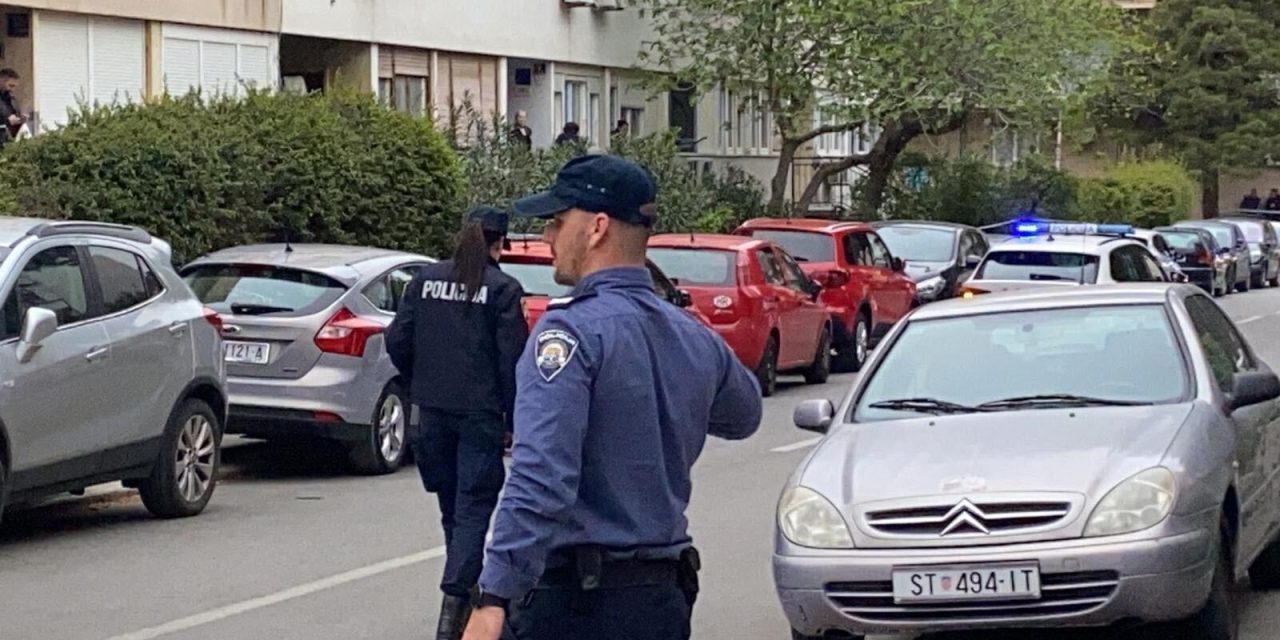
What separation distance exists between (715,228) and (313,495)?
19.2 meters

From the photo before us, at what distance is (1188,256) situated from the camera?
138 ft

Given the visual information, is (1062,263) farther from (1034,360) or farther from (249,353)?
(1034,360)

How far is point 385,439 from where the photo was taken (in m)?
14.7

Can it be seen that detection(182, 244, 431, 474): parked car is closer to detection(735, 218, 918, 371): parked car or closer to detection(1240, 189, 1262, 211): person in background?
detection(735, 218, 918, 371): parked car

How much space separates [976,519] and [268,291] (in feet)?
25.6

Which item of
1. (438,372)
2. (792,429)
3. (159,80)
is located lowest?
(792,429)

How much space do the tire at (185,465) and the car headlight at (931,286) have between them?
16277 millimetres

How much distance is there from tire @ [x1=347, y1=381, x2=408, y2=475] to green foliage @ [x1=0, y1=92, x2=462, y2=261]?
515 centimetres

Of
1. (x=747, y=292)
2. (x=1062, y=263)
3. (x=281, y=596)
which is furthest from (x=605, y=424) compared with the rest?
(x=1062, y=263)

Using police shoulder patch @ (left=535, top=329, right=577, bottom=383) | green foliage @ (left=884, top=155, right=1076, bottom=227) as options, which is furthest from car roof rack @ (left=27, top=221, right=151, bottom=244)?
green foliage @ (left=884, top=155, right=1076, bottom=227)

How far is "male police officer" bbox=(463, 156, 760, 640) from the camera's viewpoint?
4559 mm

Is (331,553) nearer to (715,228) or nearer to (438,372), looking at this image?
(438,372)

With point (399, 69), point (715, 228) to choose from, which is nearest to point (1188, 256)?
point (715, 228)

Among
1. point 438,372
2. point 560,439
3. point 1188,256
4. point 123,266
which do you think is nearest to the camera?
point 560,439
